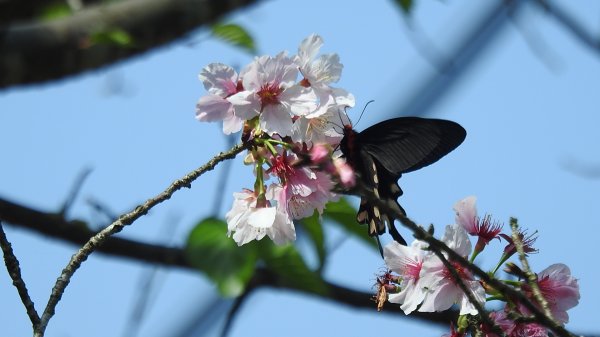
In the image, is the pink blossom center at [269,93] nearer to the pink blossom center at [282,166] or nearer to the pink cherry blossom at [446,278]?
the pink blossom center at [282,166]

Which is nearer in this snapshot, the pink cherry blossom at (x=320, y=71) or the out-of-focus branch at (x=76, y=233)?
the pink cherry blossom at (x=320, y=71)

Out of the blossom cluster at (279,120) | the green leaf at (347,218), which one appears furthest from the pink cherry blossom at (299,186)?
the green leaf at (347,218)

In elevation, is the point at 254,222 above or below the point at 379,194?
below

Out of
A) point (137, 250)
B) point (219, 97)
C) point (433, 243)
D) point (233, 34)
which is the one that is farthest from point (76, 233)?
point (433, 243)

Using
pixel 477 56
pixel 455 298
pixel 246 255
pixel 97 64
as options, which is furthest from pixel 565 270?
pixel 97 64

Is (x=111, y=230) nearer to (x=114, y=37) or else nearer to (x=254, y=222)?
(x=254, y=222)
